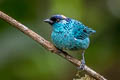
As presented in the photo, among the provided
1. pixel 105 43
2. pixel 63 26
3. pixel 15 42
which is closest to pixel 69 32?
pixel 63 26

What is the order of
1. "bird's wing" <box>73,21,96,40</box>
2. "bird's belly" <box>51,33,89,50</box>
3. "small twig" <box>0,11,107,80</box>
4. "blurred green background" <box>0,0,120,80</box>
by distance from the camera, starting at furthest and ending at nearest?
1. "blurred green background" <box>0,0,120,80</box>
2. "bird's wing" <box>73,21,96,40</box>
3. "bird's belly" <box>51,33,89,50</box>
4. "small twig" <box>0,11,107,80</box>

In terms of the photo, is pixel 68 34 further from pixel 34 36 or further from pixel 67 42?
pixel 34 36

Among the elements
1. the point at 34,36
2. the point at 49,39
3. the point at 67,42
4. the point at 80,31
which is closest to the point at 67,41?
the point at 67,42

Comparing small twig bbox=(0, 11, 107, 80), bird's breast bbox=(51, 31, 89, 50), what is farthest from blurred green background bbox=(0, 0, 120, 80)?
small twig bbox=(0, 11, 107, 80)

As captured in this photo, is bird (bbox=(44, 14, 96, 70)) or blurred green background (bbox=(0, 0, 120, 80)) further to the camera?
blurred green background (bbox=(0, 0, 120, 80))

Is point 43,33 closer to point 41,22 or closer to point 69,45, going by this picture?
point 41,22

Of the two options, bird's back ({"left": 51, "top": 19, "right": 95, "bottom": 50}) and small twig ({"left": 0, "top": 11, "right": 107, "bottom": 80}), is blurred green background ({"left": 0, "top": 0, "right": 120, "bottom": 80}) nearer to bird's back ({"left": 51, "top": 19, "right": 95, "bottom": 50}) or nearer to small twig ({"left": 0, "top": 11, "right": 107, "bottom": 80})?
bird's back ({"left": 51, "top": 19, "right": 95, "bottom": 50})

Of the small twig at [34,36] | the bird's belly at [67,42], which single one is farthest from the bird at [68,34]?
the small twig at [34,36]

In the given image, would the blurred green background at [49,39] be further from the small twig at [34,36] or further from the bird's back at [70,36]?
the small twig at [34,36]
